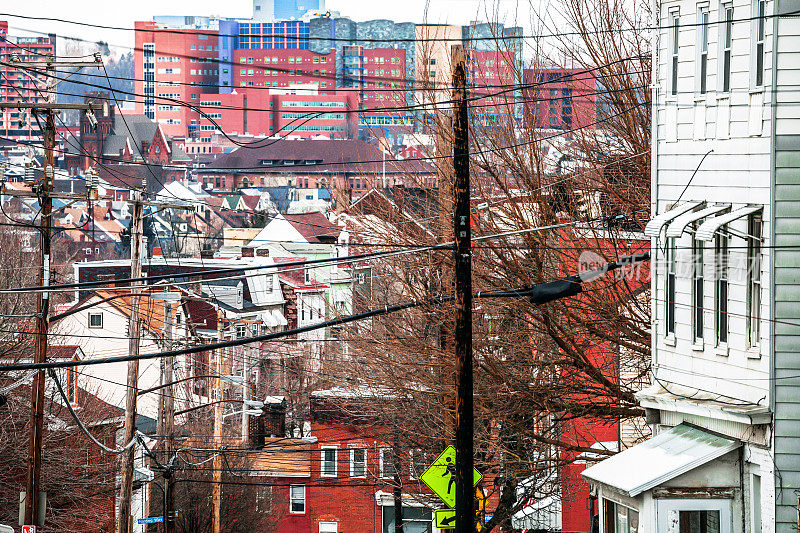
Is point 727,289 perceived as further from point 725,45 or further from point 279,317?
point 279,317

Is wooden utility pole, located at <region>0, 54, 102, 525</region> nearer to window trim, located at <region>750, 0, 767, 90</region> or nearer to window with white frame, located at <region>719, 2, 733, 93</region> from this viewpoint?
window with white frame, located at <region>719, 2, 733, 93</region>

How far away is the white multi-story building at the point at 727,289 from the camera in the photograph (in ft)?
42.3

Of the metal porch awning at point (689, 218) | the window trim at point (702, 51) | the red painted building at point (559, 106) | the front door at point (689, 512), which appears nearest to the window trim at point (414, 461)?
Result: the red painted building at point (559, 106)

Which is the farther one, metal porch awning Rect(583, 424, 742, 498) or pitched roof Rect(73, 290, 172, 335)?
pitched roof Rect(73, 290, 172, 335)

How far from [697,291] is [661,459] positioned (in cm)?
245

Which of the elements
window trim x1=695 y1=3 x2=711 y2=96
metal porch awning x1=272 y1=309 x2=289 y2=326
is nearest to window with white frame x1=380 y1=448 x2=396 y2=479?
window trim x1=695 y1=3 x2=711 y2=96

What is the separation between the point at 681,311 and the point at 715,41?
12.2 ft

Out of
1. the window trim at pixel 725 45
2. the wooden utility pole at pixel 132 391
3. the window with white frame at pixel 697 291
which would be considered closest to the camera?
the window trim at pixel 725 45

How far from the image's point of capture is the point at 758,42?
13.6 meters

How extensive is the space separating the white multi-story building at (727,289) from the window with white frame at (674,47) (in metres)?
0.02

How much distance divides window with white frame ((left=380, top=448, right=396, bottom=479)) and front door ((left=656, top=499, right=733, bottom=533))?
16.9 meters

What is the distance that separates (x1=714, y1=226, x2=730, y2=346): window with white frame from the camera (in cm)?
1409

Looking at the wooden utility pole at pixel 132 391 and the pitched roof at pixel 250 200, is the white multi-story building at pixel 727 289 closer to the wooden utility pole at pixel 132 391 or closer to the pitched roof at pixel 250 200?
the wooden utility pole at pixel 132 391

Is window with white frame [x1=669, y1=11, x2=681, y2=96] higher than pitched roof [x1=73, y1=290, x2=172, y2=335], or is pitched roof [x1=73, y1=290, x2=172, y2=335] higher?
window with white frame [x1=669, y1=11, x2=681, y2=96]
